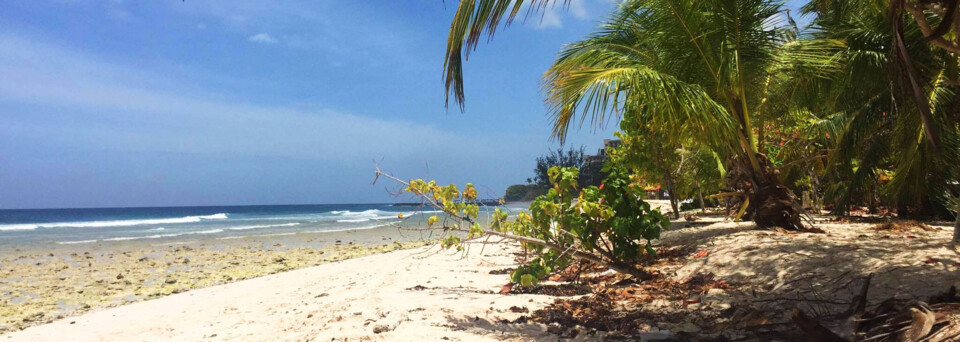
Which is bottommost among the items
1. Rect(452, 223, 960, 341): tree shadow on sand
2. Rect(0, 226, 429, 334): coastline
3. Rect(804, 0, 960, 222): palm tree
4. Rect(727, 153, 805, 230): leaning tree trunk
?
Rect(0, 226, 429, 334): coastline

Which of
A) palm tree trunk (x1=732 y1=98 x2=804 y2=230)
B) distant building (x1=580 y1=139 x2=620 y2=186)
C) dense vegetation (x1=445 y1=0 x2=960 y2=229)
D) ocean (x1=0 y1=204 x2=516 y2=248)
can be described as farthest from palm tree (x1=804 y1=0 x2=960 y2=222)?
distant building (x1=580 y1=139 x2=620 y2=186)

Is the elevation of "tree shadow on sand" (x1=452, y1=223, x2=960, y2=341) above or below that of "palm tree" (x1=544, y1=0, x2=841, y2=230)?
below

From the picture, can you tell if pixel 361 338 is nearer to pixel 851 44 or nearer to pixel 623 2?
pixel 623 2

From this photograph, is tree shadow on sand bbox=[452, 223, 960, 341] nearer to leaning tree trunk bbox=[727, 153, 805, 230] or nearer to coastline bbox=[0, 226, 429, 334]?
leaning tree trunk bbox=[727, 153, 805, 230]

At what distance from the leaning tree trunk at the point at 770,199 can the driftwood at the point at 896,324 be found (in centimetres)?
410

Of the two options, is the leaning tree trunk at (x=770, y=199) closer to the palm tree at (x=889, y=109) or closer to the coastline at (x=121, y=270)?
the palm tree at (x=889, y=109)

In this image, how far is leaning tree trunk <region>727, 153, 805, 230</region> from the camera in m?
6.54

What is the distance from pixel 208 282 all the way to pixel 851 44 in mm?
9582

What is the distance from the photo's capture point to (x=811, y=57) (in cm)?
678

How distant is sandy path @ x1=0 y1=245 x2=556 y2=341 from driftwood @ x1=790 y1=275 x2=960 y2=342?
57.5 inches

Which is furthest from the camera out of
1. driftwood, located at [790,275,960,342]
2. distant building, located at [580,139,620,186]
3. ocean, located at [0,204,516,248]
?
distant building, located at [580,139,620,186]

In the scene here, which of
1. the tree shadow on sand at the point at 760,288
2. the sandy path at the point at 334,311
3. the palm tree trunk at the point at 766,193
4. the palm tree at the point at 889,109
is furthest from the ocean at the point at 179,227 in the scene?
the palm tree at the point at 889,109

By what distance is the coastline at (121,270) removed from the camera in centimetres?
663

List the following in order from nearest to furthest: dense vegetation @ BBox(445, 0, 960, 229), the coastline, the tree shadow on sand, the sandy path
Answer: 1. the tree shadow on sand
2. the sandy path
3. dense vegetation @ BBox(445, 0, 960, 229)
4. the coastline
